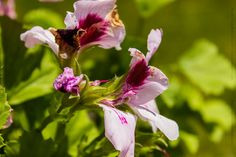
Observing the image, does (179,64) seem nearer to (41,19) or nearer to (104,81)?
(41,19)

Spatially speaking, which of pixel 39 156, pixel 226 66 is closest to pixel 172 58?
pixel 226 66

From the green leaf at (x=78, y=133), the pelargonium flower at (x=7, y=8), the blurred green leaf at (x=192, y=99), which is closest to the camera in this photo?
the green leaf at (x=78, y=133)

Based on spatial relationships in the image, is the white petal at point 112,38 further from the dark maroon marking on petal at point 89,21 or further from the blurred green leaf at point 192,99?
the blurred green leaf at point 192,99

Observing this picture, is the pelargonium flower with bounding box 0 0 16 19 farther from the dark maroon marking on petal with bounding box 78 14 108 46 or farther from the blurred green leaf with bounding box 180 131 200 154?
the blurred green leaf with bounding box 180 131 200 154

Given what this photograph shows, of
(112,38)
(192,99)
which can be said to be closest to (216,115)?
(192,99)

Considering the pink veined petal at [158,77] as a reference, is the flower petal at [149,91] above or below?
below

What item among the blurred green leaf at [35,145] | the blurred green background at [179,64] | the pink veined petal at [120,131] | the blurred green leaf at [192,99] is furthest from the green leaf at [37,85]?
the blurred green leaf at [192,99]

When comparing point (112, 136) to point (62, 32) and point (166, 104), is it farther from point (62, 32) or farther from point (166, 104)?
point (166, 104)

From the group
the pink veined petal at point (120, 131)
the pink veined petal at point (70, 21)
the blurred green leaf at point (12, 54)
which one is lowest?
the blurred green leaf at point (12, 54)
